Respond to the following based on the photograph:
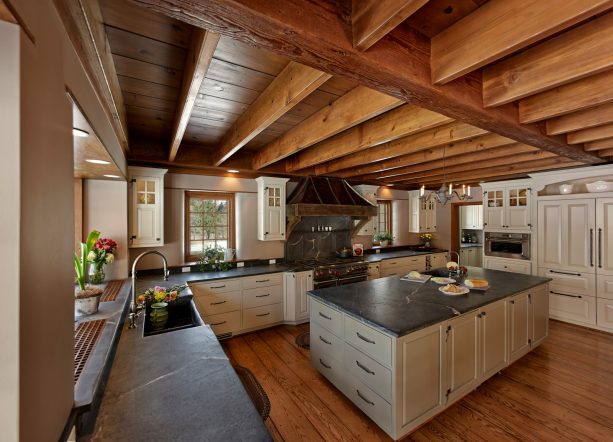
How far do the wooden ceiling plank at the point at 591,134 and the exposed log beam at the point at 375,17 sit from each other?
8.12ft

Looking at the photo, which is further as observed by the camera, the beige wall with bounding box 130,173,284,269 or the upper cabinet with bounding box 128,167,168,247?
the beige wall with bounding box 130,173,284,269

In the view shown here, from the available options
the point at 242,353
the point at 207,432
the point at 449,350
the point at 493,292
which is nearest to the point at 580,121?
the point at 493,292

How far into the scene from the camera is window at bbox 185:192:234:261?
397 centimetres

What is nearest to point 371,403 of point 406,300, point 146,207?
point 406,300

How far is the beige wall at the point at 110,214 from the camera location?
9.41ft

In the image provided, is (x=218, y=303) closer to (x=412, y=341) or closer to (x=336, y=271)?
(x=336, y=271)

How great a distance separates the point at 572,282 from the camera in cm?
401

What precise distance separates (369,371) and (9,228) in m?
Answer: 2.23

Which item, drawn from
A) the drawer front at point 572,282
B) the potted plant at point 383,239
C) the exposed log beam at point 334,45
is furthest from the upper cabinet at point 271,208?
the drawer front at point 572,282

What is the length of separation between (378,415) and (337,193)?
3347mm

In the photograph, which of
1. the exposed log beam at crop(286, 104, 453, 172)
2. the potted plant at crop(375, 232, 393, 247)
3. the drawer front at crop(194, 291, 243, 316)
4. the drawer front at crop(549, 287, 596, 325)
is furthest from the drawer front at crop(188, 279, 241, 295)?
the drawer front at crop(549, 287, 596, 325)

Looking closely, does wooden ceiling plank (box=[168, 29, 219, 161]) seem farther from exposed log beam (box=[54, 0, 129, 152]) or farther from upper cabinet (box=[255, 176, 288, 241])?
upper cabinet (box=[255, 176, 288, 241])

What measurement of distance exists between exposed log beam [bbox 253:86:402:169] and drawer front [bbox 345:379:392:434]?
2.09 m

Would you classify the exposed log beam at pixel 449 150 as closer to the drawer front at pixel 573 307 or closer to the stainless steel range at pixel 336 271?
the stainless steel range at pixel 336 271
